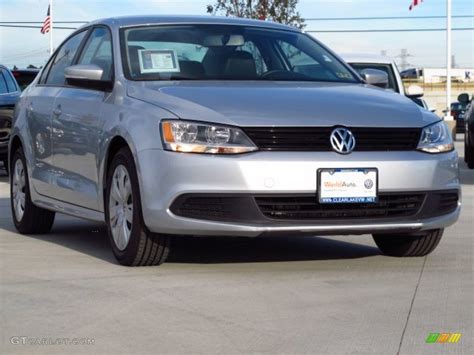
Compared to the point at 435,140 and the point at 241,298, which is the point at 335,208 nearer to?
the point at 435,140

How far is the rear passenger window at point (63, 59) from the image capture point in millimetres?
8578

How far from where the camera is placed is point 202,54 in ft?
25.1

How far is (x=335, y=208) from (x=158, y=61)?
164 cm

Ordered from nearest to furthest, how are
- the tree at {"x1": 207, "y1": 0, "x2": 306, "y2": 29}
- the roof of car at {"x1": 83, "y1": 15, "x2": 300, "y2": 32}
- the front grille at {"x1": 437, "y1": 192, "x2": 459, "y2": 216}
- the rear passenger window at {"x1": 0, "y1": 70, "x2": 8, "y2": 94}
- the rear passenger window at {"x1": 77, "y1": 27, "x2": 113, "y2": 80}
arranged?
the front grille at {"x1": 437, "y1": 192, "x2": 459, "y2": 216}, the rear passenger window at {"x1": 77, "y1": 27, "x2": 113, "y2": 80}, the roof of car at {"x1": 83, "y1": 15, "x2": 300, "y2": 32}, the rear passenger window at {"x1": 0, "y1": 70, "x2": 8, "y2": 94}, the tree at {"x1": 207, "y1": 0, "x2": 306, "y2": 29}

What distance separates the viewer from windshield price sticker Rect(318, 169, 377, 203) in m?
6.53

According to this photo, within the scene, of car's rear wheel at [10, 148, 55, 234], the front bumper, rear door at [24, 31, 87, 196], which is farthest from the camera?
car's rear wheel at [10, 148, 55, 234]

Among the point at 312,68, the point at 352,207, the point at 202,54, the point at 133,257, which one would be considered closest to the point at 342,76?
the point at 312,68

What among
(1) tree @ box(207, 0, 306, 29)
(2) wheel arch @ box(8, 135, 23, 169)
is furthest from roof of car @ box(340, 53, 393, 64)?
(1) tree @ box(207, 0, 306, 29)

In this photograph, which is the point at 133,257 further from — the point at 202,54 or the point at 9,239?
the point at 9,239

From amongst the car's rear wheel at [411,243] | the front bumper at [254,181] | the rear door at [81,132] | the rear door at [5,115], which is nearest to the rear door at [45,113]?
the rear door at [81,132]

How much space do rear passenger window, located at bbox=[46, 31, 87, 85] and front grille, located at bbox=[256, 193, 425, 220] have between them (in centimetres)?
262

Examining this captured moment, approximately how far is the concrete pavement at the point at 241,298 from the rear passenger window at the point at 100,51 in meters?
1.27

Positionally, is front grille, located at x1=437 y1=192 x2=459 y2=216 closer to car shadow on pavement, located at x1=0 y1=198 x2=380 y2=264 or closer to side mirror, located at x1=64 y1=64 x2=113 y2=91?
car shadow on pavement, located at x1=0 y1=198 x2=380 y2=264

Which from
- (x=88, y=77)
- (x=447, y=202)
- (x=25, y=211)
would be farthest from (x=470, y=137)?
(x=88, y=77)
